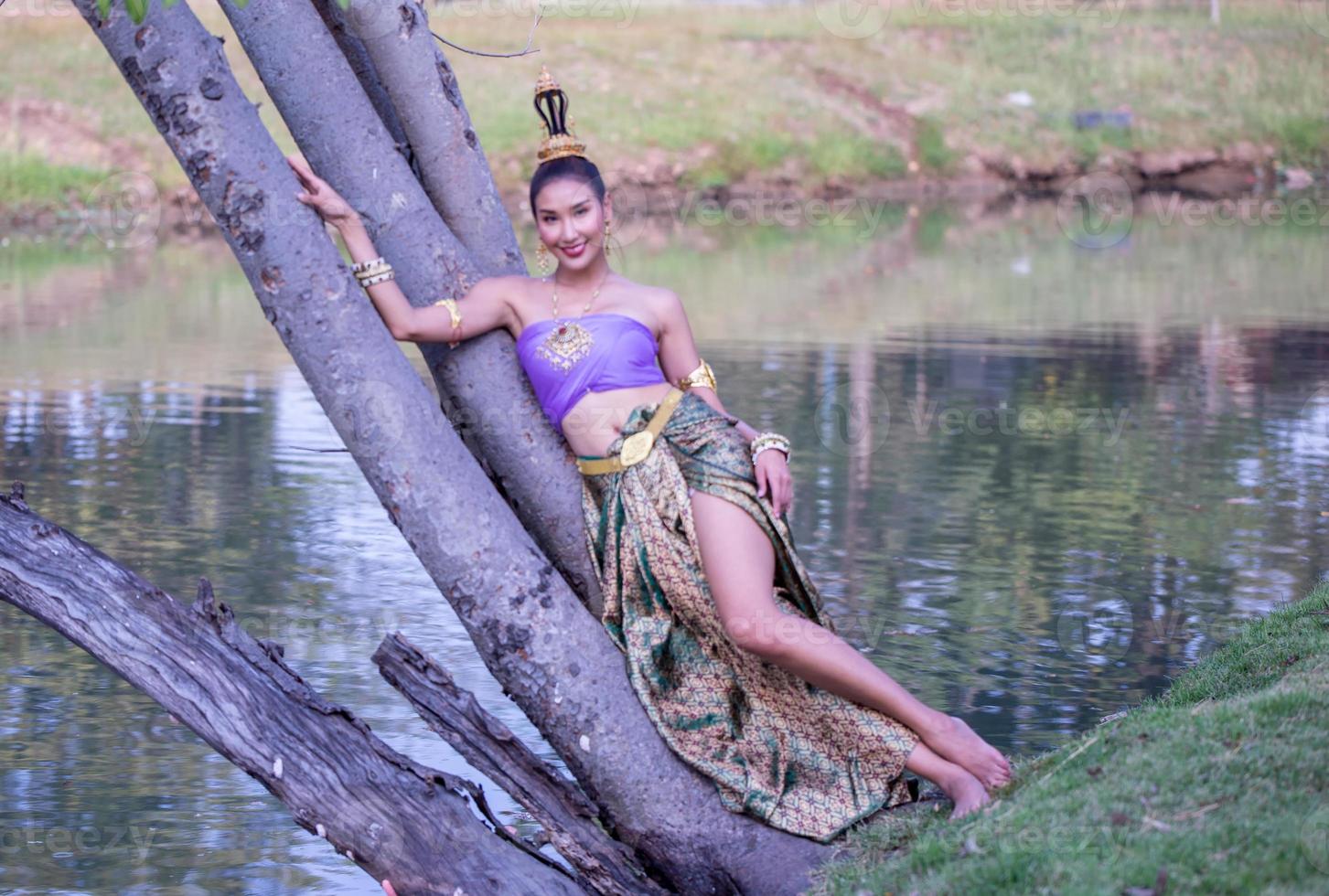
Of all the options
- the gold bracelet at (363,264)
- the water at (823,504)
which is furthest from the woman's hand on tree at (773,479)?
the water at (823,504)

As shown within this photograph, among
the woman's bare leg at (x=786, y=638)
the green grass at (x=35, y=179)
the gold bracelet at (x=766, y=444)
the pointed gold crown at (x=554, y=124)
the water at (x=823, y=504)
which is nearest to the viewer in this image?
the woman's bare leg at (x=786, y=638)

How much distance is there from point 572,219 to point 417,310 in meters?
0.49

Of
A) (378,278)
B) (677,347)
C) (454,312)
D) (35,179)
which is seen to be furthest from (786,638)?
(35,179)

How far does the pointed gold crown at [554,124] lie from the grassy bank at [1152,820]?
5.77 feet

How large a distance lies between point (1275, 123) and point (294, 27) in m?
31.0

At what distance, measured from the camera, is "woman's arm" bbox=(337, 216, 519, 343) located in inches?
156

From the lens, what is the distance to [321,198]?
152 inches

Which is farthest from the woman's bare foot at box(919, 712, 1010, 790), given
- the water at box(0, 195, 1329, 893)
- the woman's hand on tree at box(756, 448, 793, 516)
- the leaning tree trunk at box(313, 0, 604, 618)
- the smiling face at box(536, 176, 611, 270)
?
the smiling face at box(536, 176, 611, 270)

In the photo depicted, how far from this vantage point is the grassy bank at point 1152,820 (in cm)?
310

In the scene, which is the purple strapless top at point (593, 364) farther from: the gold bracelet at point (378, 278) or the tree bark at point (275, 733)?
the tree bark at point (275, 733)

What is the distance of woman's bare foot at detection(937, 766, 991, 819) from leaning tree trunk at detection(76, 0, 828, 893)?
A: 304 millimetres

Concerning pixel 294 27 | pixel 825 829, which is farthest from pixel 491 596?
pixel 294 27

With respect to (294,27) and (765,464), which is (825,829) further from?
(294,27)

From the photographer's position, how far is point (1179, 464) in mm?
9242
